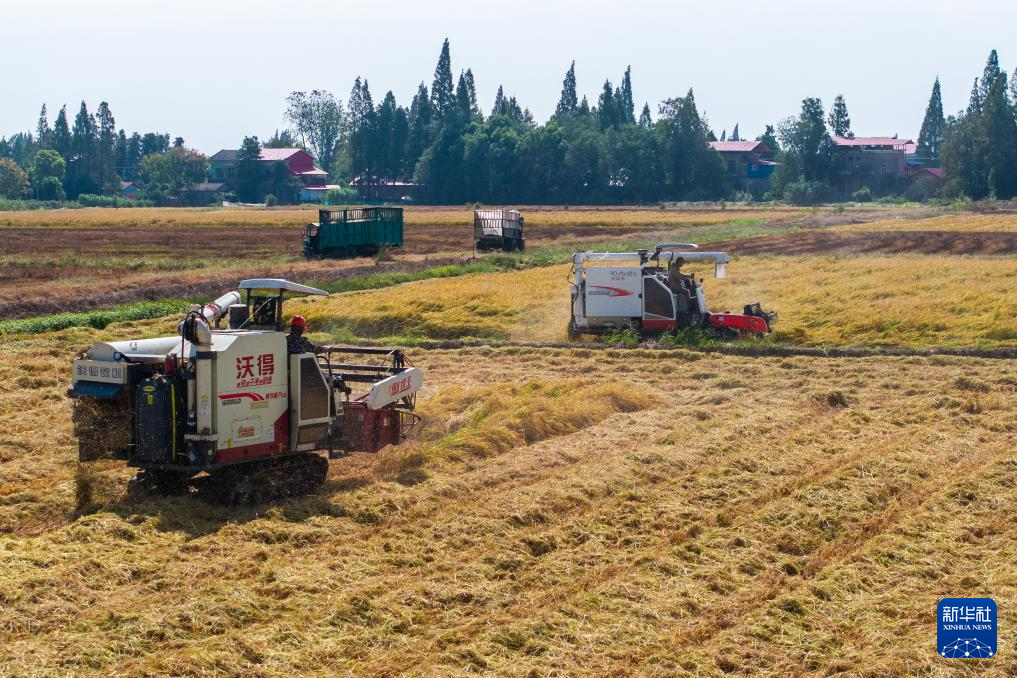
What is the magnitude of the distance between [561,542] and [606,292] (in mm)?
17831

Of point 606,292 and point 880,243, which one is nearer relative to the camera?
point 606,292

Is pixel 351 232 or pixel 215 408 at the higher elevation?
pixel 351 232

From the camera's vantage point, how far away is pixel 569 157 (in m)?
144

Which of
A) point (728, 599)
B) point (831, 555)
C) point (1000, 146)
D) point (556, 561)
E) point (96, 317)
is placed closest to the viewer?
point (728, 599)

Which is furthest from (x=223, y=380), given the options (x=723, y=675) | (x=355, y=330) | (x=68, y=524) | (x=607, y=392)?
(x=355, y=330)

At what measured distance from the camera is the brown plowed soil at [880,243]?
53.5 meters

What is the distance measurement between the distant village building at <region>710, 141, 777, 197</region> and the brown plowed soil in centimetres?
9789

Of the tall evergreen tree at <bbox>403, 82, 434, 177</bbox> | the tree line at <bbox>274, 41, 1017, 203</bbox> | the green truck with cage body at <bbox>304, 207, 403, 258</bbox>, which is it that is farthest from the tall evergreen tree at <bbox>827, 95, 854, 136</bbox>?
the green truck with cage body at <bbox>304, 207, 403, 258</bbox>

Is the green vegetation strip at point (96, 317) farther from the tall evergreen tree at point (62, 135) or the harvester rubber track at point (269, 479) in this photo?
the tall evergreen tree at point (62, 135)

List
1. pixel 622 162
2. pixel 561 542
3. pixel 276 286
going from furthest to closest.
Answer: pixel 622 162, pixel 276 286, pixel 561 542

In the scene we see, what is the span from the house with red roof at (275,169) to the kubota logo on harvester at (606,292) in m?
138

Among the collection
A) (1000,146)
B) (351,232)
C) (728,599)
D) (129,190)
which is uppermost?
(1000,146)

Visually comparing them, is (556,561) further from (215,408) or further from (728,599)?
(215,408)

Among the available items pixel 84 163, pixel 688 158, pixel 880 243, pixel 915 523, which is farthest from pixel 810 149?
pixel 915 523
